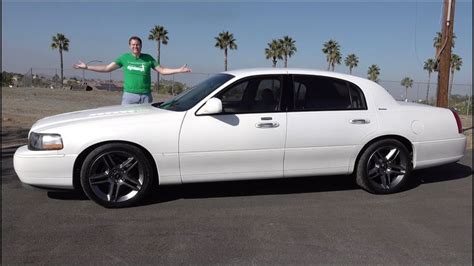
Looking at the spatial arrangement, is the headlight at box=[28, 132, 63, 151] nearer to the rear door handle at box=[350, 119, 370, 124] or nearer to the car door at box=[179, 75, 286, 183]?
the car door at box=[179, 75, 286, 183]

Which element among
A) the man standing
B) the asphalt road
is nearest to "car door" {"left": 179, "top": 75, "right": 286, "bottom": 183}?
the asphalt road

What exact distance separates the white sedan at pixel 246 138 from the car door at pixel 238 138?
1 cm

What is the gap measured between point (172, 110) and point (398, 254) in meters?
2.68

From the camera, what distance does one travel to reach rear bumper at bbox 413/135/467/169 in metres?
5.49

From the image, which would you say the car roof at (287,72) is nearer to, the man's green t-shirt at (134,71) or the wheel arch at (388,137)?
the wheel arch at (388,137)

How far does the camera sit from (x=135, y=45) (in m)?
6.60

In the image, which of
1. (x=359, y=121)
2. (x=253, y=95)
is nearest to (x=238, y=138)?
(x=253, y=95)

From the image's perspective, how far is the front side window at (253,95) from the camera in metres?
4.99

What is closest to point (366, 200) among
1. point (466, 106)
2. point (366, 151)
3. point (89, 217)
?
point (366, 151)

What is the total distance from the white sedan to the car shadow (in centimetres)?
36

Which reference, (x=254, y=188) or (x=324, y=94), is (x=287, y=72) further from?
(x=254, y=188)

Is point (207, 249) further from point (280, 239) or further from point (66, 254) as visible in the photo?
point (66, 254)

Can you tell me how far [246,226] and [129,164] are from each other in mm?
1387

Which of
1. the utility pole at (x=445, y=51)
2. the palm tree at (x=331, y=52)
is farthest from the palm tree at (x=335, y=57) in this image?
the utility pole at (x=445, y=51)
